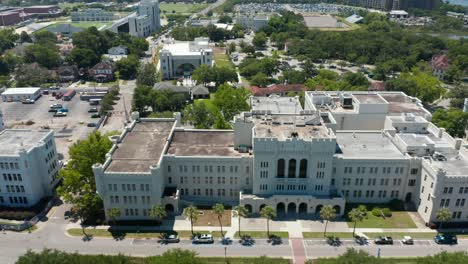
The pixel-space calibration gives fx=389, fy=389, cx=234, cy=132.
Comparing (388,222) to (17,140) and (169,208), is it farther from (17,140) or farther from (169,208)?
(17,140)

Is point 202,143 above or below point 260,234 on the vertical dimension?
above

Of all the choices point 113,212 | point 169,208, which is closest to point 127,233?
point 113,212

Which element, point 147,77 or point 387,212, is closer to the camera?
point 387,212

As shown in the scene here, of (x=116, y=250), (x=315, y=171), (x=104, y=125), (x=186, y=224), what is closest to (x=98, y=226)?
(x=116, y=250)

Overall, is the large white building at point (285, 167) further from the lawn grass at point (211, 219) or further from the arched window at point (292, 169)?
the lawn grass at point (211, 219)

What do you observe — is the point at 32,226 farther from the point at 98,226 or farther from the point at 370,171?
the point at 370,171

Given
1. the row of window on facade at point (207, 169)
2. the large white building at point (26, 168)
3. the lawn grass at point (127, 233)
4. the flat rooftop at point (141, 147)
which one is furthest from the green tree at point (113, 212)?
the large white building at point (26, 168)
